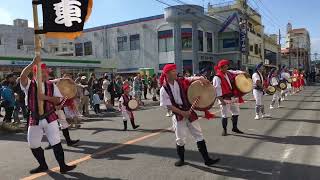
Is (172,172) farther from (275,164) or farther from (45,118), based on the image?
(45,118)

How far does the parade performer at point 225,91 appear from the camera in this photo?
10500 mm

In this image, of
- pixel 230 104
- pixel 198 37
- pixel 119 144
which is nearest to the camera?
pixel 119 144

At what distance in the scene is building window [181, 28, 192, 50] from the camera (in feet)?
152

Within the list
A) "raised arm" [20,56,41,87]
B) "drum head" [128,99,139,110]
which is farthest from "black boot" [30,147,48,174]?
"drum head" [128,99,139,110]

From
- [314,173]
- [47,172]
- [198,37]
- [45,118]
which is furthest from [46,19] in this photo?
[198,37]

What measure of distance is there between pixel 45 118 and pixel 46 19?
182 cm

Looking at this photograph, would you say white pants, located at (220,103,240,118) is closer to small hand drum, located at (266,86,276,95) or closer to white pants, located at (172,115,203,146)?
white pants, located at (172,115,203,146)

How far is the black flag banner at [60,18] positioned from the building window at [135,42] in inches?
1709

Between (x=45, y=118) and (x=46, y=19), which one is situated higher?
(x=46, y=19)

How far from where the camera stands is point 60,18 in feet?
24.8

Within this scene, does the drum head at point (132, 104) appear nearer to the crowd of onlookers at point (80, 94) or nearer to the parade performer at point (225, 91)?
the crowd of onlookers at point (80, 94)

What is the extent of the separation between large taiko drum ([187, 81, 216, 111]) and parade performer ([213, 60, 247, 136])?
2.96 meters

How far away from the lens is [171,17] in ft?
148

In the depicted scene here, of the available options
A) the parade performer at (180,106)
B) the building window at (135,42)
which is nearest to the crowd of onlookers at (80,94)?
the parade performer at (180,106)
